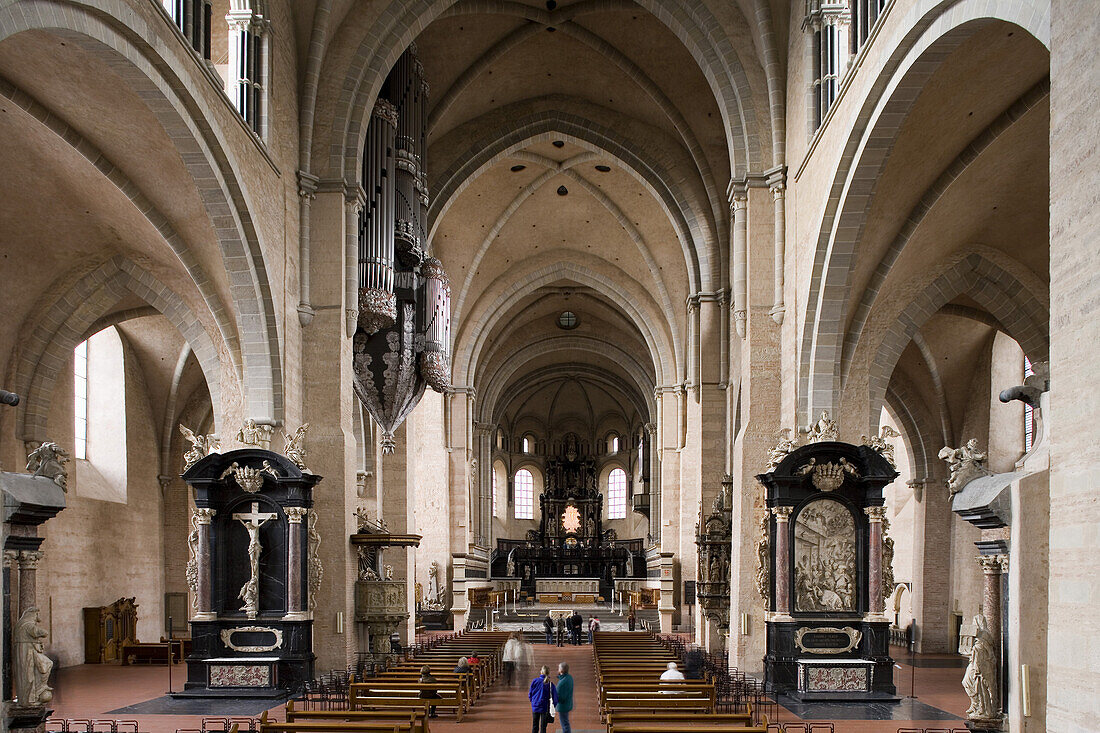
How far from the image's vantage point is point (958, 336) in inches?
1005

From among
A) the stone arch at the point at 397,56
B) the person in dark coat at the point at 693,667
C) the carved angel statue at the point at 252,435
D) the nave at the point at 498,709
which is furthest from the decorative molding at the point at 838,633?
the carved angel statue at the point at 252,435

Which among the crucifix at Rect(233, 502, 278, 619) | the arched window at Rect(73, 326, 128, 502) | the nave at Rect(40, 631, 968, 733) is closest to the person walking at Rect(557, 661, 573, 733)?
the nave at Rect(40, 631, 968, 733)

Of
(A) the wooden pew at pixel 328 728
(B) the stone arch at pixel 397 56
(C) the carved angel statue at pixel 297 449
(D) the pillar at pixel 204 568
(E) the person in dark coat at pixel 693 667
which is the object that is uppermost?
(B) the stone arch at pixel 397 56

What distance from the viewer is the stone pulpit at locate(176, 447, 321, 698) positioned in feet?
56.4

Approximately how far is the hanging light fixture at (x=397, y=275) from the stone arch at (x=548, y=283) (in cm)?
1361

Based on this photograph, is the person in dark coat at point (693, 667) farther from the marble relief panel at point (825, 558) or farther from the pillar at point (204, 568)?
the pillar at point (204, 568)

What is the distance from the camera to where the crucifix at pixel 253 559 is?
1734 cm

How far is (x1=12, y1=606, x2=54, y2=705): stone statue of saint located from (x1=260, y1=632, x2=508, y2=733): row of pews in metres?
2.17

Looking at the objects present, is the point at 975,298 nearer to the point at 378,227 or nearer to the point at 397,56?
the point at 378,227

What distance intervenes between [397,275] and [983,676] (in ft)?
55.2

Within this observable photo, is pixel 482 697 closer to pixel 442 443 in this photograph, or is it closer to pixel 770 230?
pixel 770 230

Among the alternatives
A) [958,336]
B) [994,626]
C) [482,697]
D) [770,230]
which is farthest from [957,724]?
[958,336]

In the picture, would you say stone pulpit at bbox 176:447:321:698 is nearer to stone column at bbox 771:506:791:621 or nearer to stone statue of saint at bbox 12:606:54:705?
stone statue of saint at bbox 12:606:54:705

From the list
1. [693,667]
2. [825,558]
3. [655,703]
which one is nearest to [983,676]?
[655,703]
